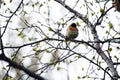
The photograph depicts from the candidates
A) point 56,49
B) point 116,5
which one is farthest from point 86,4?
point 56,49

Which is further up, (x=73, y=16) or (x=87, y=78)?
(x=73, y=16)

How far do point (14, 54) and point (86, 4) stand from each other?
2.10 metres

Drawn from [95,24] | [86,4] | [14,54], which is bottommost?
[14,54]

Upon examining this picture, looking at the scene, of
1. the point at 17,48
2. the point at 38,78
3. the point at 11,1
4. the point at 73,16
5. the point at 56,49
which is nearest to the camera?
the point at 38,78

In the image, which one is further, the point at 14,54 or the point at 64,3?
the point at 64,3

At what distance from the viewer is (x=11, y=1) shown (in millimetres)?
7090

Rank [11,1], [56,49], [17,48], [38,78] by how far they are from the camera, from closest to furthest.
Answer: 1. [38,78]
2. [17,48]
3. [56,49]
4. [11,1]

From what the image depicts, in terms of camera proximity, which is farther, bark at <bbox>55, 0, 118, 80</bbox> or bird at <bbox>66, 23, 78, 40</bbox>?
bird at <bbox>66, 23, 78, 40</bbox>

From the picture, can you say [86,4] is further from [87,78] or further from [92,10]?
[87,78]

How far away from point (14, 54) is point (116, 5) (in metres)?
2.26

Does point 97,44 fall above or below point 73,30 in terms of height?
below

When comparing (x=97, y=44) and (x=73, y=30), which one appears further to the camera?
(x=73, y=30)

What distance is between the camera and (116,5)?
669cm

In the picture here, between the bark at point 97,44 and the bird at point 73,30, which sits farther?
the bird at point 73,30
